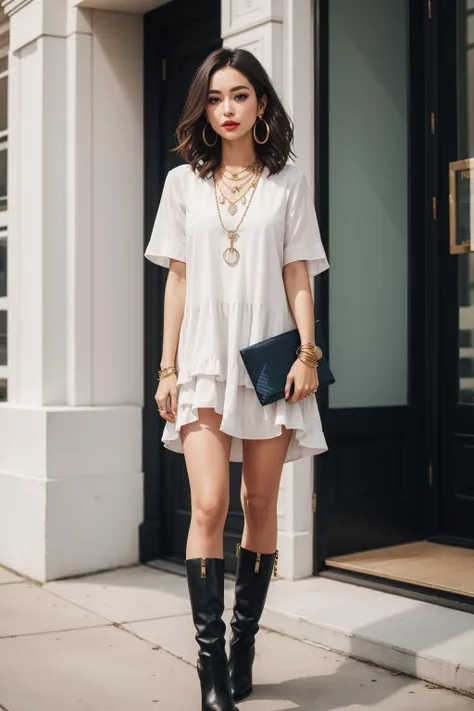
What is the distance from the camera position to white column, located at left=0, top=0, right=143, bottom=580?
17.3 ft

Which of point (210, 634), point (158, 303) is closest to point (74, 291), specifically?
point (158, 303)

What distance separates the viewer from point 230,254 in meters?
3.11

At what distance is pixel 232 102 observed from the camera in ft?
10.2

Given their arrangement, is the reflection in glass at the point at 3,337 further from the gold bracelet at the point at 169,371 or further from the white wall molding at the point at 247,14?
the gold bracelet at the point at 169,371

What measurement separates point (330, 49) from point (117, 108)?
129 centimetres

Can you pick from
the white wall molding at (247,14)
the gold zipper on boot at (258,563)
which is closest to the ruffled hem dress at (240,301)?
the gold zipper on boot at (258,563)

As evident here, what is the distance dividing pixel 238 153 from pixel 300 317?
21.1 inches

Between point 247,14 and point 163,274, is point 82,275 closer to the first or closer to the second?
point 163,274

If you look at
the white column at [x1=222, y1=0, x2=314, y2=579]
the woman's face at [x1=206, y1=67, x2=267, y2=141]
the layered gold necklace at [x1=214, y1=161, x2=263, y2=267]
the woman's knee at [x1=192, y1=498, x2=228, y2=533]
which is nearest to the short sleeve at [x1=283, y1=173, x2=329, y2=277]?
the layered gold necklace at [x1=214, y1=161, x2=263, y2=267]

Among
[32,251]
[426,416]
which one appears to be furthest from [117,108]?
[426,416]

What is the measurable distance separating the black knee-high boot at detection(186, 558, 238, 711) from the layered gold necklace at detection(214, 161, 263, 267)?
0.89m

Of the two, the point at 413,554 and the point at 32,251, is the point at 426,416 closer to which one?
the point at 413,554

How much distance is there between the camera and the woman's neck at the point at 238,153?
3.19 metres

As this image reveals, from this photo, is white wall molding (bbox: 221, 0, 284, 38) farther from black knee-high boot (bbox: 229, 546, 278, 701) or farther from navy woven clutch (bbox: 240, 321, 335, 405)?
black knee-high boot (bbox: 229, 546, 278, 701)
